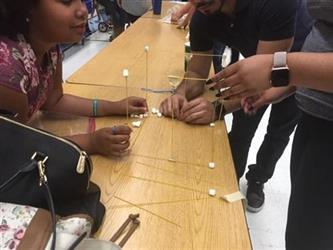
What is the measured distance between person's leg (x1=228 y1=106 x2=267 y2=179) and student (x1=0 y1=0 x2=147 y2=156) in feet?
2.96

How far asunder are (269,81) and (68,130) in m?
0.60

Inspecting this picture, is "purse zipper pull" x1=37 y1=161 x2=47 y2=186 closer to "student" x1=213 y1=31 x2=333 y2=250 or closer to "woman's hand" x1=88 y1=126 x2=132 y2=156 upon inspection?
"woman's hand" x1=88 y1=126 x2=132 y2=156

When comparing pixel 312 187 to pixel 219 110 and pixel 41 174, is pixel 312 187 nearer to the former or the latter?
pixel 219 110

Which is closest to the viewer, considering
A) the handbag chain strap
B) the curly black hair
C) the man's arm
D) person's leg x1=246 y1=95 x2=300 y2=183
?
the handbag chain strap

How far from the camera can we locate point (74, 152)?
0.64 m

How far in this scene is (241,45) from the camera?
131cm

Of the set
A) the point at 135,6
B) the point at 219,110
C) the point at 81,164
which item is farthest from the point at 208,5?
the point at 135,6

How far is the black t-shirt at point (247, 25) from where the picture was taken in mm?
1087

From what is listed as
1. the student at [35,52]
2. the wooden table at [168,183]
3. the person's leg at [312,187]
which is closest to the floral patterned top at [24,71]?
the student at [35,52]

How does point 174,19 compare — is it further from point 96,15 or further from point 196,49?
point 96,15

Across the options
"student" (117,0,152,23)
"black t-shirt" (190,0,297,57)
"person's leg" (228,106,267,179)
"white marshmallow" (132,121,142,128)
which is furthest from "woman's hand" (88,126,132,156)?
"student" (117,0,152,23)

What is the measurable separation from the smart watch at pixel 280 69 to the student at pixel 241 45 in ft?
1.19

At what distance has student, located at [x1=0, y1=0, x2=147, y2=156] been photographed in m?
0.79

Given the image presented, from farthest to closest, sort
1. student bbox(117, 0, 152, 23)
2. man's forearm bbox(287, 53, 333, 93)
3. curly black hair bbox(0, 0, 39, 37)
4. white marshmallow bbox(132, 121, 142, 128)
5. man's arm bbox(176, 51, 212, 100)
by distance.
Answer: student bbox(117, 0, 152, 23) → man's arm bbox(176, 51, 212, 100) → white marshmallow bbox(132, 121, 142, 128) → curly black hair bbox(0, 0, 39, 37) → man's forearm bbox(287, 53, 333, 93)
